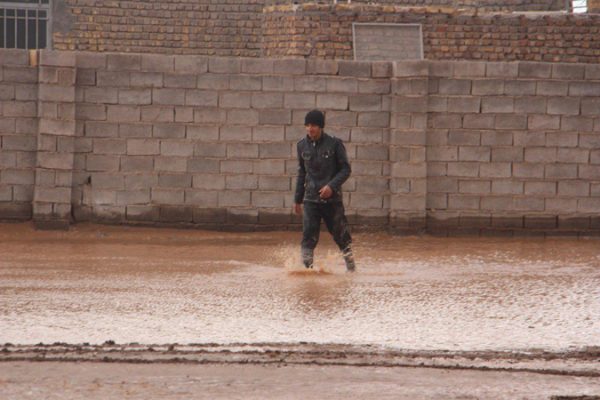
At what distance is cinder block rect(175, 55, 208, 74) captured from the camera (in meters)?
14.0

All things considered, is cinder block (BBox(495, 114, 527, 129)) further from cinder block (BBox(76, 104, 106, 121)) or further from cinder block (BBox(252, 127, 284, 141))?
cinder block (BBox(76, 104, 106, 121))

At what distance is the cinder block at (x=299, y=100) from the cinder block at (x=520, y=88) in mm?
2403

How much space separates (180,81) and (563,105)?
4690 mm

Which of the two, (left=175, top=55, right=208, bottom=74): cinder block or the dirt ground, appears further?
(left=175, top=55, right=208, bottom=74): cinder block

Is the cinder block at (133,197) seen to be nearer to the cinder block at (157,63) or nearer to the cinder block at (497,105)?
the cinder block at (157,63)

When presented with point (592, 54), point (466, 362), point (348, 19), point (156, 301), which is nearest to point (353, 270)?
point (156, 301)

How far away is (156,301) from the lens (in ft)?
29.2

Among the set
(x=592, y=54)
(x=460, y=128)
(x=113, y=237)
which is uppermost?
(x=592, y=54)

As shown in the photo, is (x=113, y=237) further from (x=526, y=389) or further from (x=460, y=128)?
(x=526, y=389)

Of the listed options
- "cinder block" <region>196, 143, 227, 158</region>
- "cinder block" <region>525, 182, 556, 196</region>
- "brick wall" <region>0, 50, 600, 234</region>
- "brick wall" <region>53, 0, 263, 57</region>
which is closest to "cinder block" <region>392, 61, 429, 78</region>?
"brick wall" <region>0, 50, 600, 234</region>

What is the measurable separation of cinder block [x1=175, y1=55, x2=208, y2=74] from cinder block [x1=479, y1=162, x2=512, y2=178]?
3575mm

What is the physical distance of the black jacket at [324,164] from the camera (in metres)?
10.7

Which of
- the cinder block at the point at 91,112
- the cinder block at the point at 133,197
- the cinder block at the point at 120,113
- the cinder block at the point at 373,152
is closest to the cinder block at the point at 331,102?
the cinder block at the point at 373,152

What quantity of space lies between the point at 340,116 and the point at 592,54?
973 cm
